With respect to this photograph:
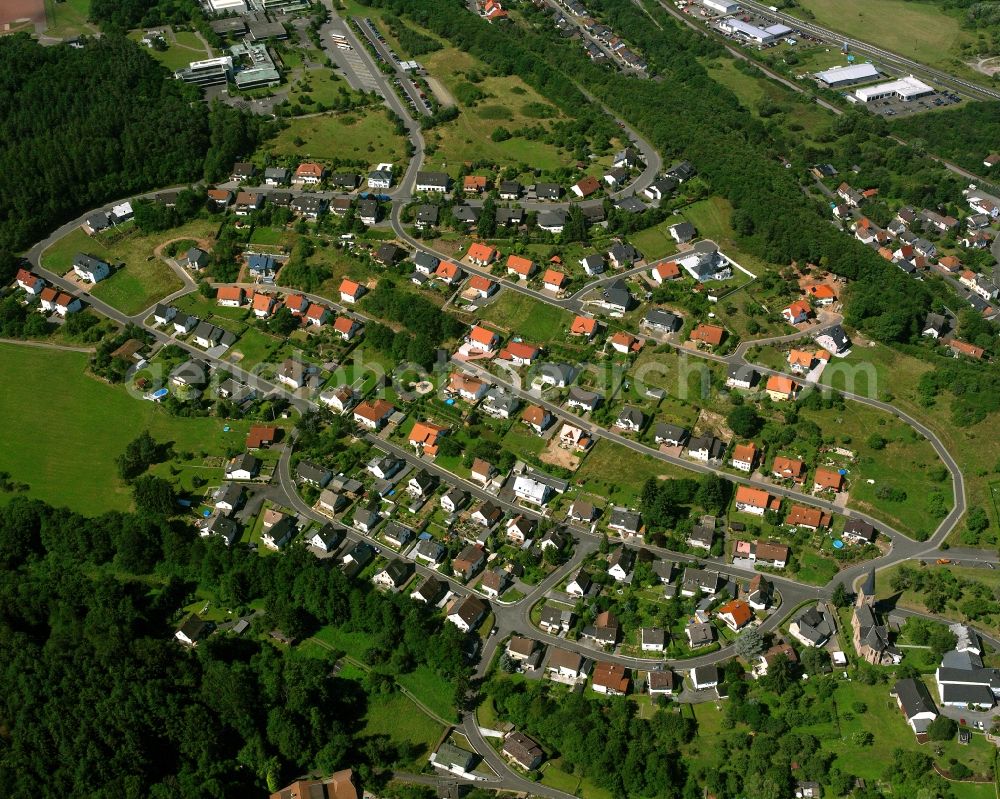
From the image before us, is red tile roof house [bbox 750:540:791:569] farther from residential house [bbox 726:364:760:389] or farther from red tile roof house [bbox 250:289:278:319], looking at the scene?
red tile roof house [bbox 250:289:278:319]

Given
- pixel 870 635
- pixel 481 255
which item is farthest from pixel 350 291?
pixel 870 635

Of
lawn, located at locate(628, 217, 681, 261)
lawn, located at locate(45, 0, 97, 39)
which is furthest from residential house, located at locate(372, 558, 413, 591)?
lawn, located at locate(45, 0, 97, 39)

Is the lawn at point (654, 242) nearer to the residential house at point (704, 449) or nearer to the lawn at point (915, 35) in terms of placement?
the residential house at point (704, 449)

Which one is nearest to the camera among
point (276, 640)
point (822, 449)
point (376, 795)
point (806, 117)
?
point (376, 795)

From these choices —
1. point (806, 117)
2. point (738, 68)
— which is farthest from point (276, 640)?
point (738, 68)

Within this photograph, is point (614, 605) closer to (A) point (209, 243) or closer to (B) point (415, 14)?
(A) point (209, 243)

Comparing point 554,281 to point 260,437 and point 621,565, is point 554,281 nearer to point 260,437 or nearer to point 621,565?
point 260,437

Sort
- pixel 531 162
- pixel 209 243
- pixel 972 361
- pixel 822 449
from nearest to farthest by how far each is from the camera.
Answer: pixel 822 449, pixel 972 361, pixel 209 243, pixel 531 162
